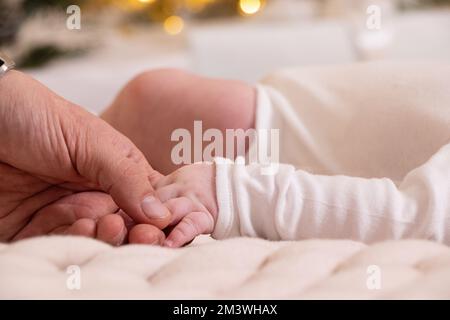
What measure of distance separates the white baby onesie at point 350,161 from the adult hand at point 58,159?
99 mm

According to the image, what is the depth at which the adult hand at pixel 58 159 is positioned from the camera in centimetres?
69

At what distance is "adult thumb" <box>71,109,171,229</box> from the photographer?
68 centimetres

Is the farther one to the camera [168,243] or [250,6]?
[250,6]

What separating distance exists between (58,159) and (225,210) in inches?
7.4

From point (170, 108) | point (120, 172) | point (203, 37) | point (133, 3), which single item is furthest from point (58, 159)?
point (133, 3)

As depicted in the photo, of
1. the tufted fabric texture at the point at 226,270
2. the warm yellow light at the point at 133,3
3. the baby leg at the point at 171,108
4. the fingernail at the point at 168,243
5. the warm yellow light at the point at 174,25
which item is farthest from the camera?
the warm yellow light at the point at 174,25

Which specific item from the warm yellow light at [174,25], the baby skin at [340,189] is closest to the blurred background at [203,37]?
the warm yellow light at [174,25]

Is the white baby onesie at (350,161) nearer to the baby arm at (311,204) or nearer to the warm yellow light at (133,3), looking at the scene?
the baby arm at (311,204)

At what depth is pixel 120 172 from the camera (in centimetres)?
69

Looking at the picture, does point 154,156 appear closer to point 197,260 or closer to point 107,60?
point 197,260

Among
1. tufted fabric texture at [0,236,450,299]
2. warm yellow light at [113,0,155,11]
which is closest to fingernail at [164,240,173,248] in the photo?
tufted fabric texture at [0,236,450,299]

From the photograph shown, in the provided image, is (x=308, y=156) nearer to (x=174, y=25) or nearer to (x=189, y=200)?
(x=189, y=200)

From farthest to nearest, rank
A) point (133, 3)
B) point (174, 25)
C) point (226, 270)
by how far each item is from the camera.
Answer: point (174, 25)
point (133, 3)
point (226, 270)

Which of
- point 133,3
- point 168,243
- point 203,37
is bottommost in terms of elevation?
point 168,243
